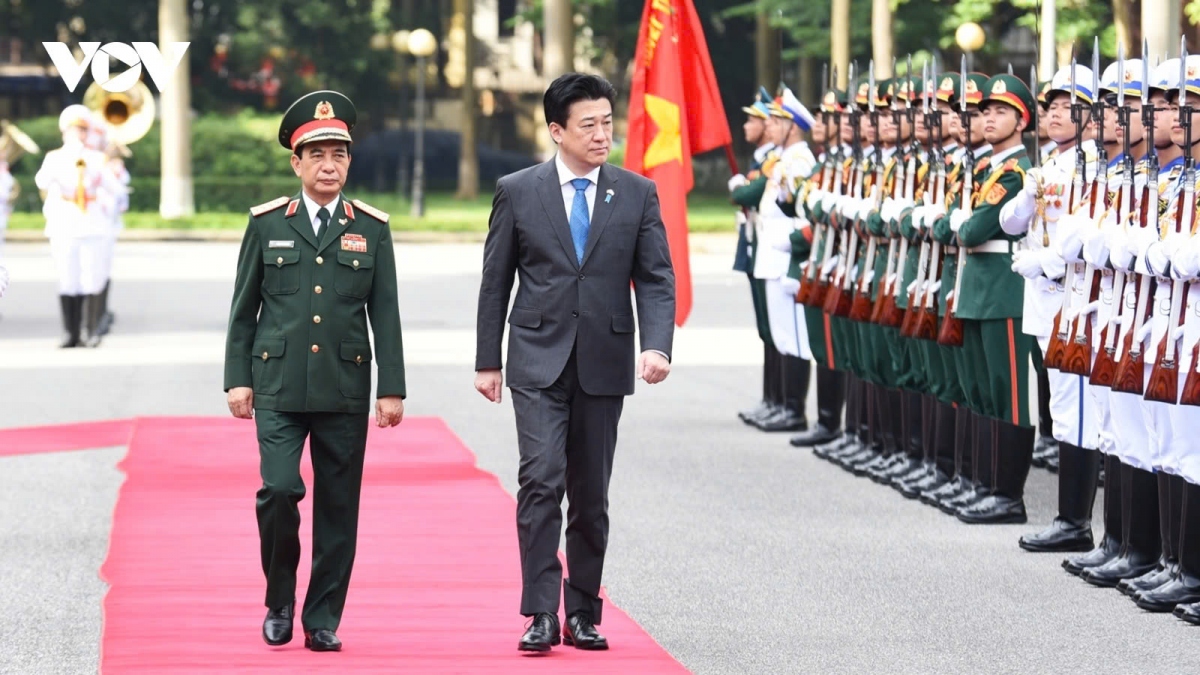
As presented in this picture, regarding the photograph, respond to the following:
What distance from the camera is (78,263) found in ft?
67.0

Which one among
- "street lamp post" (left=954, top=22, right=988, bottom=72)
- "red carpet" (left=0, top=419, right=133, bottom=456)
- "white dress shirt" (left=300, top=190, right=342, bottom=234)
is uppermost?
"street lamp post" (left=954, top=22, right=988, bottom=72)

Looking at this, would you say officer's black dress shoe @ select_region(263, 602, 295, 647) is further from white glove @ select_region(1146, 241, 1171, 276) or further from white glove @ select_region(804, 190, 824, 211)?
white glove @ select_region(804, 190, 824, 211)

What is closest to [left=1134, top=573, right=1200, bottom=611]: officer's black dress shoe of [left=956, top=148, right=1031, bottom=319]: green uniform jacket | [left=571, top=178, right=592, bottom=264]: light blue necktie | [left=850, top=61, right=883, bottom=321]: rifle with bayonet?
[left=956, top=148, right=1031, bottom=319]: green uniform jacket

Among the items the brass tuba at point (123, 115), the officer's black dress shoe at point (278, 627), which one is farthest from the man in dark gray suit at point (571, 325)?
the brass tuba at point (123, 115)

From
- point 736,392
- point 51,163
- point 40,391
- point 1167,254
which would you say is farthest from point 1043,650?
point 51,163

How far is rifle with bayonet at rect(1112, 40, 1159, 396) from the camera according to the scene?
868 cm

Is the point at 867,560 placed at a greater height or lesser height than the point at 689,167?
lesser

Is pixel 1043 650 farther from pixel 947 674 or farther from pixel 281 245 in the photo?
pixel 281 245

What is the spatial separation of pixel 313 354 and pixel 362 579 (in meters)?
1.66

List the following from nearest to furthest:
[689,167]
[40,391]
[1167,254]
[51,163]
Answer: [1167,254], [689,167], [40,391], [51,163]

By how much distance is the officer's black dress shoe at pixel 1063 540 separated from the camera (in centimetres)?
1008

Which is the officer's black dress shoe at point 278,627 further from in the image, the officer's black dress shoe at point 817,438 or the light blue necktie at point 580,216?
the officer's black dress shoe at point 817,438

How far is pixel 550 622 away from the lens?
7.66 m

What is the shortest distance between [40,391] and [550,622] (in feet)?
32.9
